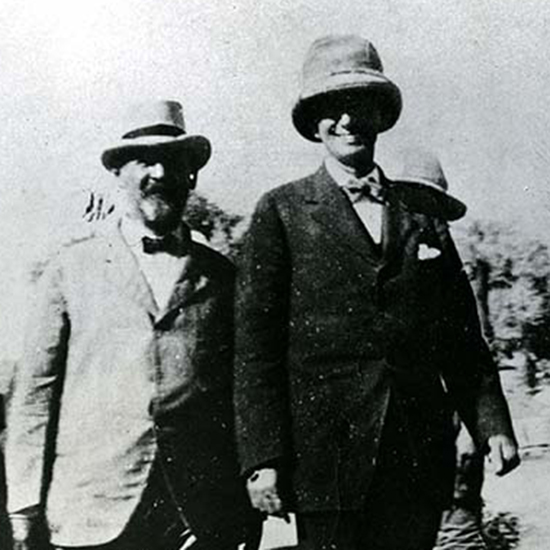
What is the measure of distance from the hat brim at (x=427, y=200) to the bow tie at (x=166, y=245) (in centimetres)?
51

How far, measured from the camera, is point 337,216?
304cm

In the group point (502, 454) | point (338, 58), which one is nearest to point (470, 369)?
point (502, 454)

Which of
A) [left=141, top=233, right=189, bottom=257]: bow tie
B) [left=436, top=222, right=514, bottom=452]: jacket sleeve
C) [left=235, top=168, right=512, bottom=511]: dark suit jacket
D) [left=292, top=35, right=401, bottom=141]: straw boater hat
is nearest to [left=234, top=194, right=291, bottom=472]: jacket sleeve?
[left=235, top=168, right=512, bottom=511]: dark suit jacket

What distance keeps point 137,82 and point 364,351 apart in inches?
32.8

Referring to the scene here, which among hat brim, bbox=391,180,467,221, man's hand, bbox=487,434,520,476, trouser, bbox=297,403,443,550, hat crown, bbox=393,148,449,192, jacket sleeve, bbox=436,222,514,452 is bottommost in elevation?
trouser, bbox=297,403,443,550

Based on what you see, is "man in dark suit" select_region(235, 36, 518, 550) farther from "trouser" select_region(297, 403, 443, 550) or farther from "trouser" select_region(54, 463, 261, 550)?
"trouser" select_region(54, 463, 261, 550)

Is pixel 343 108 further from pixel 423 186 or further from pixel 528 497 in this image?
pixel 528 497

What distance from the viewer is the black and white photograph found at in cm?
298

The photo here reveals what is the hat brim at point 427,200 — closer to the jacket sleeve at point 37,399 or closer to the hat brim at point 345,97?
the hat brim at point 345,97

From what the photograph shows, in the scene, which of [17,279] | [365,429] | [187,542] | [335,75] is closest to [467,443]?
[365,429]

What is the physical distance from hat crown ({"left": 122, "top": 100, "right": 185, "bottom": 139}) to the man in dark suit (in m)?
0.27

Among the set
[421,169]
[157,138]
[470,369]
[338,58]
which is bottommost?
[470,369]

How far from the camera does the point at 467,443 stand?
9.95 ft

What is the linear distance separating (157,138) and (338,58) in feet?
1.53
